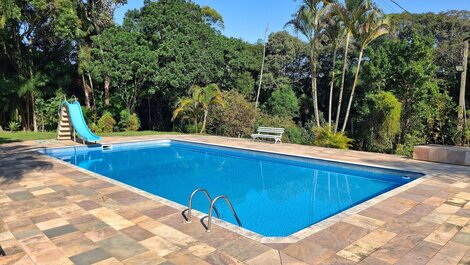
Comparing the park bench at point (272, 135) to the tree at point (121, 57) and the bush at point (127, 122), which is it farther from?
the bush at point (127, 122)

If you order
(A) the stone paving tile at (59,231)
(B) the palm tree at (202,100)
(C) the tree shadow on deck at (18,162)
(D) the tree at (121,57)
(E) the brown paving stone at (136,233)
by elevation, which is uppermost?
(D) the tree at (121,57)

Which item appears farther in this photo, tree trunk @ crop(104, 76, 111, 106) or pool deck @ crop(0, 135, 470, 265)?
tree trunk @ crop(104, 76, 111, 106)

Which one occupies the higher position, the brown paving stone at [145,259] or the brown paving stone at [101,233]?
the brown paving stone at [101,233]

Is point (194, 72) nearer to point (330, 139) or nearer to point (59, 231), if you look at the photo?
point (330, 139)

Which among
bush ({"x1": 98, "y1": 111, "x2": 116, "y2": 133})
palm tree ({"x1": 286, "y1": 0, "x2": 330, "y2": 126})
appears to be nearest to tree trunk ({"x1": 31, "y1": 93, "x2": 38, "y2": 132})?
bush ({"x1": 98, "y1": 111, "x2": 116, "y2": 133})

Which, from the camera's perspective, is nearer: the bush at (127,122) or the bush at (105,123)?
the bush at (105,123)

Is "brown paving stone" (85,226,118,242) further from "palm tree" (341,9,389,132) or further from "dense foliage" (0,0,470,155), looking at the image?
"palm tree" (341,9,389,132)

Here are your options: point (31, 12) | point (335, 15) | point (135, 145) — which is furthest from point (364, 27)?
point (31, 12)

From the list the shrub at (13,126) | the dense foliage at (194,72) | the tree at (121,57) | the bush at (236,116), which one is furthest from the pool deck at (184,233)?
the shrub at (13,126)

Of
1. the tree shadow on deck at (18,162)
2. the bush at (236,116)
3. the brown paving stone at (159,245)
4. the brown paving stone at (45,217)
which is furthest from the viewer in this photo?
the bush at (236,116)

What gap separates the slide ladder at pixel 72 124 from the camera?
521 inches

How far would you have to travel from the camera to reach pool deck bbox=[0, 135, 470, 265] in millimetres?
3609

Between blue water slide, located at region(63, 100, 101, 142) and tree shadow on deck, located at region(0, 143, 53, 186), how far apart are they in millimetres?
1862

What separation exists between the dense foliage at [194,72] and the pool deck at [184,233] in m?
8.63
